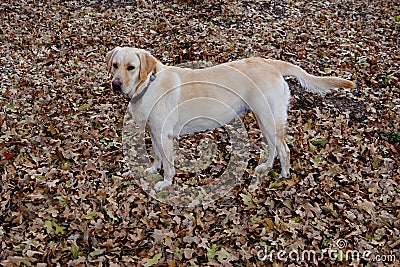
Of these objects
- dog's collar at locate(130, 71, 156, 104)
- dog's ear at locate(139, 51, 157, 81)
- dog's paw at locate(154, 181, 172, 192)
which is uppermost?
dog's ear at locate(139, 51, 157, 81)

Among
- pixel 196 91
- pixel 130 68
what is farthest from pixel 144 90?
pixel 196 91

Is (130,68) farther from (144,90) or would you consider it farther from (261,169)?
(261,169)

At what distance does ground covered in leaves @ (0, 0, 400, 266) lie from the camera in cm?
388

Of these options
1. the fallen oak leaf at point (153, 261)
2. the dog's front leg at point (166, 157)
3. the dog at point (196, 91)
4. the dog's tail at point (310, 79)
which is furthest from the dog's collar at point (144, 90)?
the fallen oak leaf at point (153, 261)

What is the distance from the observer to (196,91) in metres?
4.34

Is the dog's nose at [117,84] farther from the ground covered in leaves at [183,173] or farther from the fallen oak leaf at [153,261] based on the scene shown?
the fallen oak leaf at [153,261]

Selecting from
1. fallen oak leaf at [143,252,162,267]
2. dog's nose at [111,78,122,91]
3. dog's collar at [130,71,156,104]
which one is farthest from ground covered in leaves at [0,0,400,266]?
dog's nose at [111,78,122,91]

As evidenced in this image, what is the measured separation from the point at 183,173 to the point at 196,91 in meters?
1.27

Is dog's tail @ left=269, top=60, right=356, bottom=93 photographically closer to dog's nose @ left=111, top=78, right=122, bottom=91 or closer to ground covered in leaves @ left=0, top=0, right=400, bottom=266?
ground covered in leaves @ left=0, top=0, right=400, bottom=266

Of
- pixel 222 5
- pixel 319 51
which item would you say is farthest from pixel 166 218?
pixel 222 5

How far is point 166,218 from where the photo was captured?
4.31 meters

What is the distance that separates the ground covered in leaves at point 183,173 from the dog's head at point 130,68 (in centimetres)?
137

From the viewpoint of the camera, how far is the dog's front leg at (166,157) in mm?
4414

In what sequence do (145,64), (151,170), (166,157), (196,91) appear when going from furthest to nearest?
1. (151,170)
2. (166,157)
3. (196,91)
4. (145,64)
